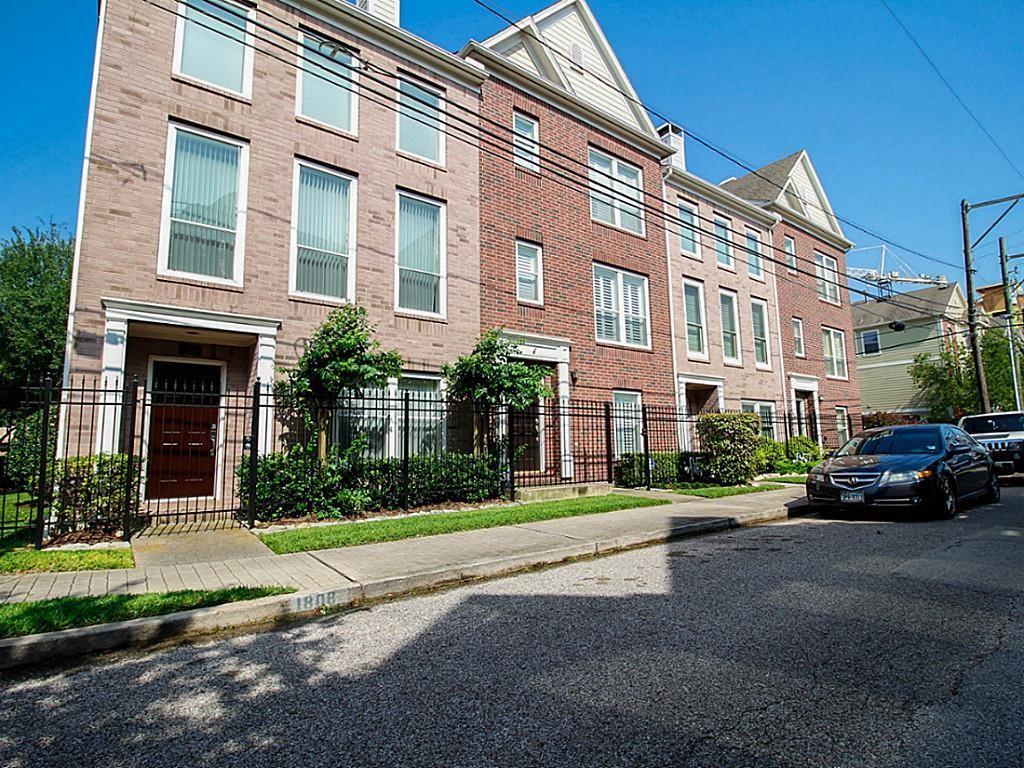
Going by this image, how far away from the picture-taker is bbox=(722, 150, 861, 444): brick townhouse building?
22.7m

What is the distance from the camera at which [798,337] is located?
75.9 feet

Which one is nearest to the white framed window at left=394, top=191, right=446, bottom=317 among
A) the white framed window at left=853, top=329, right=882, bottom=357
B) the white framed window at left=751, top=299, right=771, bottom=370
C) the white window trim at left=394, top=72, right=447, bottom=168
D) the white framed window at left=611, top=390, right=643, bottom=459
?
the white window trim at left=394, top=72, right=447, bottom=168

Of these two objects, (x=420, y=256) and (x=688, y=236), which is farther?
(x=688, y=236)

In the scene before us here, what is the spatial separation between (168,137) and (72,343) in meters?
3.95

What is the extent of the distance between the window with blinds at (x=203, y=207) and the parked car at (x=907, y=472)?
10.9 meters

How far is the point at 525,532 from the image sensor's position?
7992 millimetres

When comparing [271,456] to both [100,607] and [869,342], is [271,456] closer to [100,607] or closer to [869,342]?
[100,607]

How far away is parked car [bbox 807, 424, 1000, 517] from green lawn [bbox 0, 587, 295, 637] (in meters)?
8.47

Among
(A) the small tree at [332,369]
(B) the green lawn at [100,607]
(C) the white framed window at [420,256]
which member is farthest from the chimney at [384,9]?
(B) the green lawn at [100,607]

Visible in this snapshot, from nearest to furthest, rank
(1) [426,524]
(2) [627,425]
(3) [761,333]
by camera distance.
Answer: (1) [426,524] → (2) [627,425] → (3) [761,333]

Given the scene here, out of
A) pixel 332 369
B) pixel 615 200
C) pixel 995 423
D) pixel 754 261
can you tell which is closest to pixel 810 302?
pixel 754 261

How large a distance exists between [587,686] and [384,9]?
14.6m

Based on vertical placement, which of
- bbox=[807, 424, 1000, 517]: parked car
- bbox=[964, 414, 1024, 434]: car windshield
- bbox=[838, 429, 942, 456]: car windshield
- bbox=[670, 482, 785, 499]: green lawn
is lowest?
bbox=[670, 482, 785, 499]: green lawn

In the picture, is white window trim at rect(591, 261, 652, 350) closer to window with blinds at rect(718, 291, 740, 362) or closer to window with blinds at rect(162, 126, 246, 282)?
window with blinds at rect(718, 291, 740, 362)
